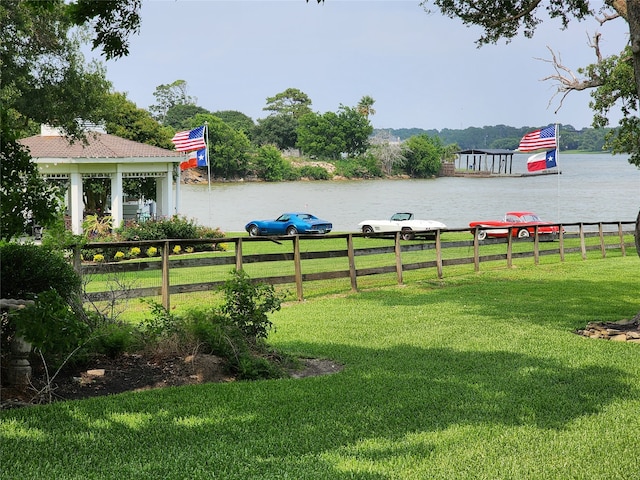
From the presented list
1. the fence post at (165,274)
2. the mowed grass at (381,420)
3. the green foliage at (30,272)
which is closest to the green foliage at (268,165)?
the fence post at (165,274)

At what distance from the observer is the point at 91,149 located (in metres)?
29.9

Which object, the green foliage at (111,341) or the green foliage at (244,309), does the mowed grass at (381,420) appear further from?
the green foliage at (111,341)

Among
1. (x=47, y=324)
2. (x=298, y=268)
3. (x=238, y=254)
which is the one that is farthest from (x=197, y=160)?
(x=47, y=324)

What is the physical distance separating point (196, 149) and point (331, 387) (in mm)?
25635

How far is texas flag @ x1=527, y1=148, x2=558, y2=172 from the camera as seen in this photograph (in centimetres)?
3128

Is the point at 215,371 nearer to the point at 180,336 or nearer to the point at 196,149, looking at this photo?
the point at 180,336

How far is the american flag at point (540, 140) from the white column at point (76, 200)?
18.0 meters

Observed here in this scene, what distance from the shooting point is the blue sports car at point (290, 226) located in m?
37.4

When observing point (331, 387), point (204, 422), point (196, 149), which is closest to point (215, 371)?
point (331, 387)

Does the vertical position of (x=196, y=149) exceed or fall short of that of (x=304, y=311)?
it exceeds it

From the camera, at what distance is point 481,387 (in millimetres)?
6371

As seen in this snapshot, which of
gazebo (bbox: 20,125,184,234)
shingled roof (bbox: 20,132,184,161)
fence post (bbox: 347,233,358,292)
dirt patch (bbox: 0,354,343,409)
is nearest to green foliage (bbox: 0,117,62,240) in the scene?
dirt patch (bbox: 0,354,343,409)

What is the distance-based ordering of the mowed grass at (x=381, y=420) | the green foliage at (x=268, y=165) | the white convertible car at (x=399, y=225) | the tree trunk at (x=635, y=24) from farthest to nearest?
the green foliage at (x=268, y=165)
the white convertible car at (x=399, y=225)
the tree trunk at (x=635, y=24)
the mowed grass at (x=381, y=420)

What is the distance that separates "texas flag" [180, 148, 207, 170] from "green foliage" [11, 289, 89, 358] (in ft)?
89.6
